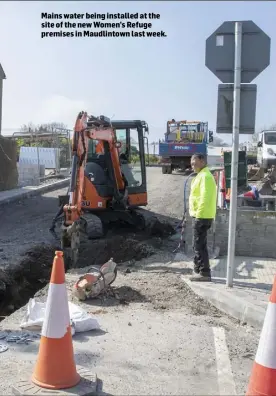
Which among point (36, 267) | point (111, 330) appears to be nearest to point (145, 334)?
point (111, 330)

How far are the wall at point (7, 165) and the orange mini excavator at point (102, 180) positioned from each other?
7795 mm

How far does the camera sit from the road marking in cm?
411

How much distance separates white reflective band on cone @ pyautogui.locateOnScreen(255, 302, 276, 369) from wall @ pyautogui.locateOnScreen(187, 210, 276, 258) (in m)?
5.21

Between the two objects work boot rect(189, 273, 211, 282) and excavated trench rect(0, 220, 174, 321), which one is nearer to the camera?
work boot rect(189, 273, 211, 282)

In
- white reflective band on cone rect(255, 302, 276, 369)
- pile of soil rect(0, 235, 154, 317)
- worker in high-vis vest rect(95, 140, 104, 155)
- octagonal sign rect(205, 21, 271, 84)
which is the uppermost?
octagonal sign rect(205, 21, 271, 84)

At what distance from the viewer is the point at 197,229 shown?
7.30 metres

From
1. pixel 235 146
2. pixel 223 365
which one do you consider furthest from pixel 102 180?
pixel 223 365

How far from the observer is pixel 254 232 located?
9062 mm

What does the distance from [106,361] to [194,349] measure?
0.90 metres

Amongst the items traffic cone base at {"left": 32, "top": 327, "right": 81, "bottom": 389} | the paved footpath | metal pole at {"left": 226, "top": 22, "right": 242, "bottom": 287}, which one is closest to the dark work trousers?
the paved footpath

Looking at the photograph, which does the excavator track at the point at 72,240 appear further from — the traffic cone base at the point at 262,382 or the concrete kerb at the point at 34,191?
the concrete kerb at the point at 34,191

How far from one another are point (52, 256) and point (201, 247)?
3.57m

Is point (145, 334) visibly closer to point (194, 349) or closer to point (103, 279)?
point (194, 349)

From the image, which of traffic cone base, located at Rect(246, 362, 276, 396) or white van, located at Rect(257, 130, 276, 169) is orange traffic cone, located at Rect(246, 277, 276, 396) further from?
white van, located at Rect(257, 130, 276, 169)
